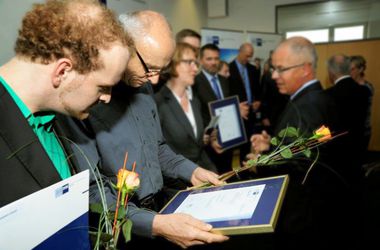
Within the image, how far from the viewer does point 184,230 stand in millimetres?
1023

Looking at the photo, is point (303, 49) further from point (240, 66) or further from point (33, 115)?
point (240, 66)

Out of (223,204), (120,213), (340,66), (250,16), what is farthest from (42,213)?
(250,16)

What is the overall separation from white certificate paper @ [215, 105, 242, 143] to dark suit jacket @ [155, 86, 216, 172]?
0.48 m

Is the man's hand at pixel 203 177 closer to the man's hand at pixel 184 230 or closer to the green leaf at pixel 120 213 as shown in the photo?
the man's hand at pixel 184 230

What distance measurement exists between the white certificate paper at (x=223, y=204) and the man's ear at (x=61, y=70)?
63cm

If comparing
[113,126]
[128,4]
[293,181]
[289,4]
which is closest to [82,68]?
[113,126]

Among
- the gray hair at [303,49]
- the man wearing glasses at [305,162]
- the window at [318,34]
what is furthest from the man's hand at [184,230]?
the window at [318,34]

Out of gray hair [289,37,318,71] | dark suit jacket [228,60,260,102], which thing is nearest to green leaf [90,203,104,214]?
gray hair [289,37,318,71]

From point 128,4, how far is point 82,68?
128 inches

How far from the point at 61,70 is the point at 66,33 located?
104 mm

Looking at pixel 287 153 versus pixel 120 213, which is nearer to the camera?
pixel 120 213

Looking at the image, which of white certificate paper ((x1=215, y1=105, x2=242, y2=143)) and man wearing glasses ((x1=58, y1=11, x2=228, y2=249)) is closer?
man wearing glasses ((x1=58, y1=11, x2=228, y2=249))

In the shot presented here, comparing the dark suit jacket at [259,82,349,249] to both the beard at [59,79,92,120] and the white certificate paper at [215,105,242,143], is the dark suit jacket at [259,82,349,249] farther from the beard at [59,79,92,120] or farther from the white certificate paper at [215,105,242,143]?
the beard at [59,79,92,120]

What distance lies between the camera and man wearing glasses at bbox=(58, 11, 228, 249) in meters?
1.12
